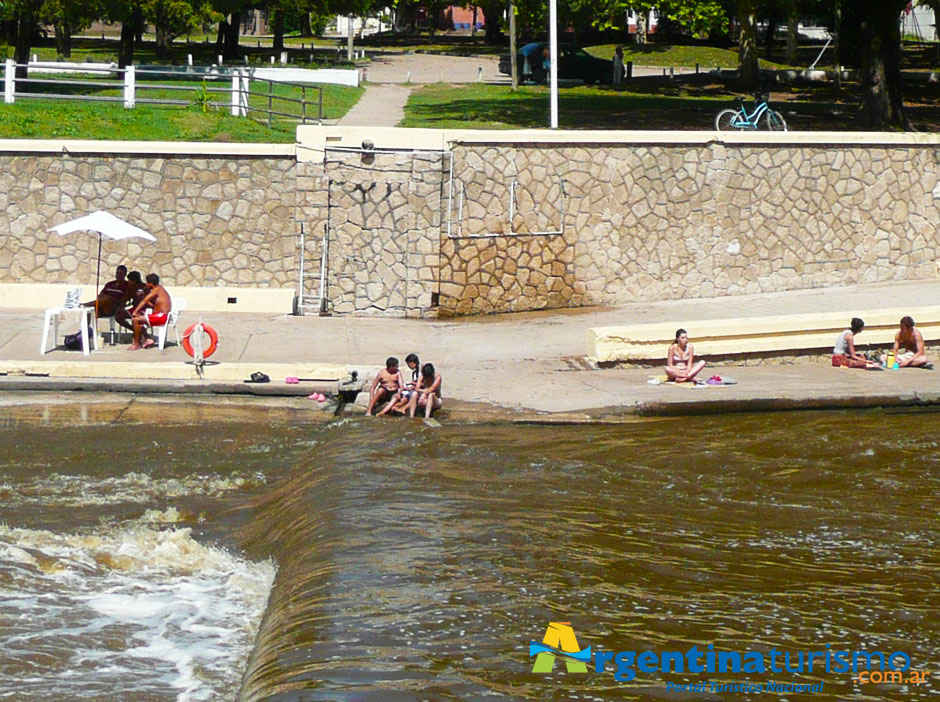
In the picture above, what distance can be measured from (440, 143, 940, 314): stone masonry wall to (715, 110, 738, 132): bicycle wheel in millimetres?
2372

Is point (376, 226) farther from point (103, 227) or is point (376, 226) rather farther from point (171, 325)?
point (103, 227)

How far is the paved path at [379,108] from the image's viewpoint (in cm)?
2883

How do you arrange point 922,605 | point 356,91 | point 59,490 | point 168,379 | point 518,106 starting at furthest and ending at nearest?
point 356,91 < point 518,106 < point 168,379 < point 59,490 < point 922,605

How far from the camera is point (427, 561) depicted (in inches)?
418

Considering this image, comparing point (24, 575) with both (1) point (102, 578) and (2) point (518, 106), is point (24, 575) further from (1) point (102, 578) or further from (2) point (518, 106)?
(2) point (518, 106)

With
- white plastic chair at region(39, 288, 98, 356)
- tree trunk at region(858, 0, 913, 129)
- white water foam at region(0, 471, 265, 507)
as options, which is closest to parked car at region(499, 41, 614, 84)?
tree trunk at region(858, 0, 913, 129)

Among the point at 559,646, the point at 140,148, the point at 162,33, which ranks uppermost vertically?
the point at 162,33

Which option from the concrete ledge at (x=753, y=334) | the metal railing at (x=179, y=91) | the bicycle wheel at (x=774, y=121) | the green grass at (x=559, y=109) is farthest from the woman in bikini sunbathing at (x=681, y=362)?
the green grass at (x=559, y=109)

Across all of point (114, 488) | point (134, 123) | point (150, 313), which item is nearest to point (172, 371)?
point (150, 313)

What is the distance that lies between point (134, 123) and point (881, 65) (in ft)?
51.8

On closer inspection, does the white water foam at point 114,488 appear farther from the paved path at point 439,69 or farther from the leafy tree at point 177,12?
the paved path at point 439,69

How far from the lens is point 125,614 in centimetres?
1002

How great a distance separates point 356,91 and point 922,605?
3001 cm

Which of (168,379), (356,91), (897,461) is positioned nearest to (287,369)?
(168,379)
